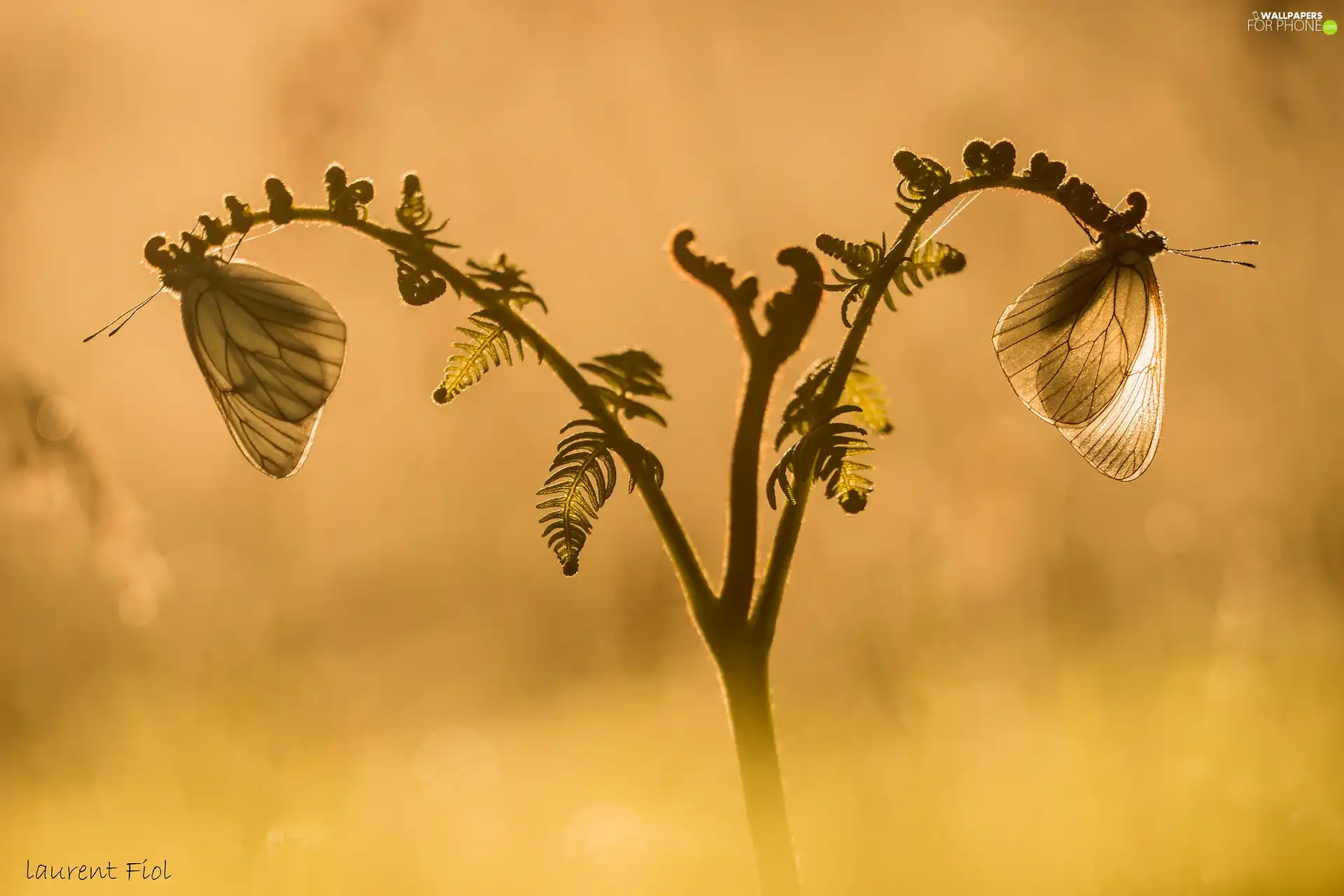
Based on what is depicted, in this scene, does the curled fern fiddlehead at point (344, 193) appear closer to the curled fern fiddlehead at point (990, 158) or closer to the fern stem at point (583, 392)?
the fern stem at point (583, 392)

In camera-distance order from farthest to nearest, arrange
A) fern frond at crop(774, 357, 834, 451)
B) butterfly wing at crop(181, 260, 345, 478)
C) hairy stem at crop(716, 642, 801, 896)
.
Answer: fern frond at crop(774, 357, 834, 451) < butterfly wing at crop(181, 260, 345, 478) < hairy stem at crop(716, 642, 801, 896)

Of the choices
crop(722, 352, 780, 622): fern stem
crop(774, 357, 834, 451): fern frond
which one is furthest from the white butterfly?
crop(722, 352, 780, 622): fern stem

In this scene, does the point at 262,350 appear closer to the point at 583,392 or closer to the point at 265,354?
the point at 265,354

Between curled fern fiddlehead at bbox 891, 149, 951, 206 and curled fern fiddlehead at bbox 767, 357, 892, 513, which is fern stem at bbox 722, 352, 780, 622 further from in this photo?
curled fern fiddlehead at bbox 891, 149, 951, 206

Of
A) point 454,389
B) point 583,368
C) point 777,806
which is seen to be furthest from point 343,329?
point 777,806

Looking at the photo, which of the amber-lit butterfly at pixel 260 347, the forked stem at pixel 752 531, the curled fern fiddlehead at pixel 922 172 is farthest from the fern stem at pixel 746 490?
the amber-lit butterfly at pixel 260 347

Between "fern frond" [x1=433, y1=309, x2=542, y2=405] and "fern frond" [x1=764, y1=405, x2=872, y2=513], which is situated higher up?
"fern frond" [x1=433, y1=309, x2=542, y2=405]

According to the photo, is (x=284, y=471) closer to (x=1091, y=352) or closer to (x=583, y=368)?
(x=583, y=368)
